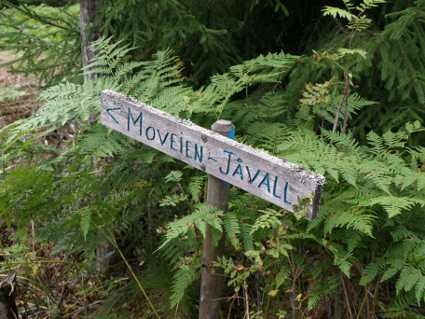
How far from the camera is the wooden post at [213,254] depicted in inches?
103

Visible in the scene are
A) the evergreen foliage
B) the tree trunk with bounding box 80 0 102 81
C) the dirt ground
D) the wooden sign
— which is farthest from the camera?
the dirt ground

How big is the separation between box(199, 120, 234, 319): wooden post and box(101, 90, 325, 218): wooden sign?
2.8 inches

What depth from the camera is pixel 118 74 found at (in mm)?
3307

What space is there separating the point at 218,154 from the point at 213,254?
0.57 m

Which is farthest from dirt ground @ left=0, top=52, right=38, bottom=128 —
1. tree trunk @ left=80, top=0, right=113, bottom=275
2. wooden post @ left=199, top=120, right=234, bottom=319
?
wooden post @ left=199, top=120, right=234, bottom=319

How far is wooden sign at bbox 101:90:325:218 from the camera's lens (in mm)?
2273

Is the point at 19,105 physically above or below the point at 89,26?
below

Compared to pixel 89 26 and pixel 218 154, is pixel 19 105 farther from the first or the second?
pixel 218 154

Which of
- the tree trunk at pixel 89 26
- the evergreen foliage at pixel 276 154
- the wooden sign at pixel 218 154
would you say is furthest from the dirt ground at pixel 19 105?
the wooden sign at pixel 218 154

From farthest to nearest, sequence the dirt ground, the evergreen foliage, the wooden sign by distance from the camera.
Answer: the dirt ground, the evergreen foliage, the wooden sign

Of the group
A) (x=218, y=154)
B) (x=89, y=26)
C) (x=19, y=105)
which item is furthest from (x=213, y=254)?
(x=19, y=105)

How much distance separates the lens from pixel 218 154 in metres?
2.54

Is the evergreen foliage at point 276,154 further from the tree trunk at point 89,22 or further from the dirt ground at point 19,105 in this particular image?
the dirt ground at point 19,105

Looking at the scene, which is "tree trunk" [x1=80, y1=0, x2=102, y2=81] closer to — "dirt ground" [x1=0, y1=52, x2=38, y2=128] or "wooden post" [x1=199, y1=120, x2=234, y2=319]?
"wooden post" [x1=199, y1=120, x2=234, y2=319]
